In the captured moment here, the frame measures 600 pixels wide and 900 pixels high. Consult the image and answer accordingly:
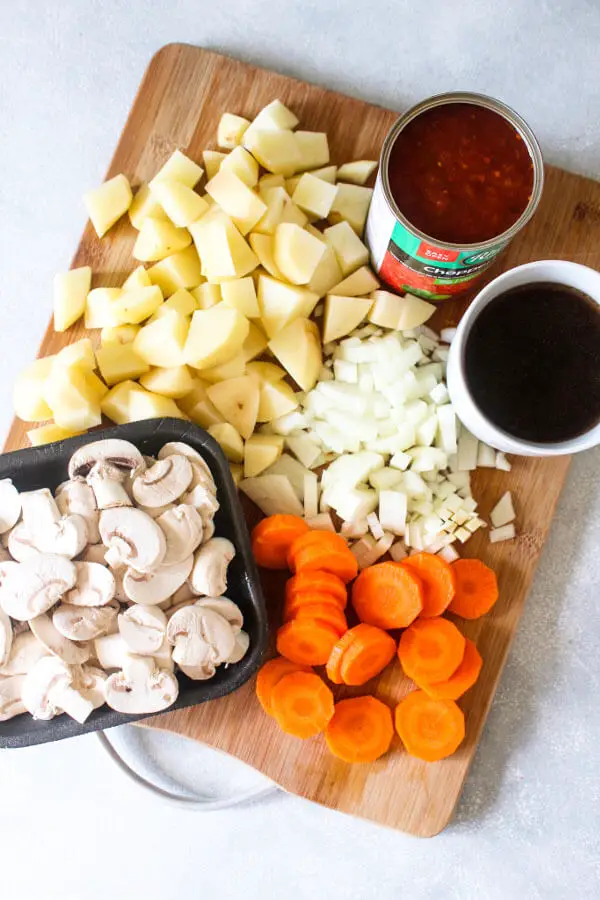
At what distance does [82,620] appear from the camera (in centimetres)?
126

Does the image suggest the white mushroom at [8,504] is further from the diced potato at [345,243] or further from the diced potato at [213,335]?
the diced potato at [345,243]

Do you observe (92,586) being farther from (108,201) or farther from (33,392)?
(108,201)

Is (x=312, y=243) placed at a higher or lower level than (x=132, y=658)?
higher

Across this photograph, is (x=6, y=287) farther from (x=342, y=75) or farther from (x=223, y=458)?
(x=342, y=75)

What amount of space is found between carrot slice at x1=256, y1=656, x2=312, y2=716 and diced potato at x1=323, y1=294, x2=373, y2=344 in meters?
0.63

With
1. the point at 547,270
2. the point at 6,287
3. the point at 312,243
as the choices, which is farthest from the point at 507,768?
the point at 6,287

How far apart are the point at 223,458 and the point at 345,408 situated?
307mm

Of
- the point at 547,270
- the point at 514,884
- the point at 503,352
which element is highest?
the point at 547,270

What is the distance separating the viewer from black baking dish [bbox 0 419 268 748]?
1284mm

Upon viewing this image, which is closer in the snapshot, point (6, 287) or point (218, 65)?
point (218, 65)

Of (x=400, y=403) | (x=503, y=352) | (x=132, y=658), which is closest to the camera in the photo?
(x=132, y=658)

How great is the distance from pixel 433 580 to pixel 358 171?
81 centimetres

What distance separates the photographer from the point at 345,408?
1.53 metres

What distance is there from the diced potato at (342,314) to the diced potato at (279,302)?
0.04m
